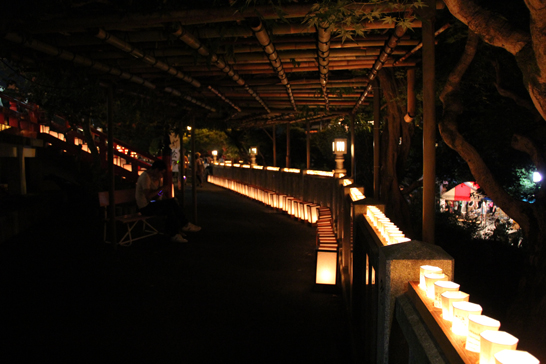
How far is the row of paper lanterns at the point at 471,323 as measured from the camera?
1.46m

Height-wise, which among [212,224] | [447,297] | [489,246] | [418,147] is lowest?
[489,246]

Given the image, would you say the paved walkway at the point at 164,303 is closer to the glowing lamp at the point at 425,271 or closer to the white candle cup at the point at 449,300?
the glowing lamp at the point at 425,271

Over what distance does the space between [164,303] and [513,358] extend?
4.20 meters

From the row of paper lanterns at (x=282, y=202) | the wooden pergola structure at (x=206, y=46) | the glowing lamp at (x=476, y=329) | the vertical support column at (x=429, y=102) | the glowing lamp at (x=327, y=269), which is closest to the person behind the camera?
the glowing lamp at (x=476, y=329)

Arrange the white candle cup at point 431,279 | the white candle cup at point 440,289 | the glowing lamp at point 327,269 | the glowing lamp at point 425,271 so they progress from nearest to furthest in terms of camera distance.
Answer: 1. the white candle cup at point 440,289
2. the white candle cup at point 431,279
3. the glowing lamp at point 425,271
4. the glowing lamp at point 327,269

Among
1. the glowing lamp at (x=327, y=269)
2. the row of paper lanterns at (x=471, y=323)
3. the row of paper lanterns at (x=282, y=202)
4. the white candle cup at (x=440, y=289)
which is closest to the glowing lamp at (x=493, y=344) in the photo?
the row of paper lanterns at (x=471, y=323)

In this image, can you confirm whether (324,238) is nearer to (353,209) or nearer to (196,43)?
(353,209)

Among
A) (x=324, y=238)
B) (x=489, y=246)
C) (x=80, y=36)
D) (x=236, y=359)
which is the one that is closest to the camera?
(x=236, y=359)

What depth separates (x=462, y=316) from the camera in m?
1.85

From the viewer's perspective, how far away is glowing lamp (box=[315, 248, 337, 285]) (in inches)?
221

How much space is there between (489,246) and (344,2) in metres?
9.88

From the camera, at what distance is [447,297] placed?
1978mm

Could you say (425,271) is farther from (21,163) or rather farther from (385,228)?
(21,163)

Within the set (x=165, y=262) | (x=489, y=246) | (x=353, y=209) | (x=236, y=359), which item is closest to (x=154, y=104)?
(x=165, y=262)
